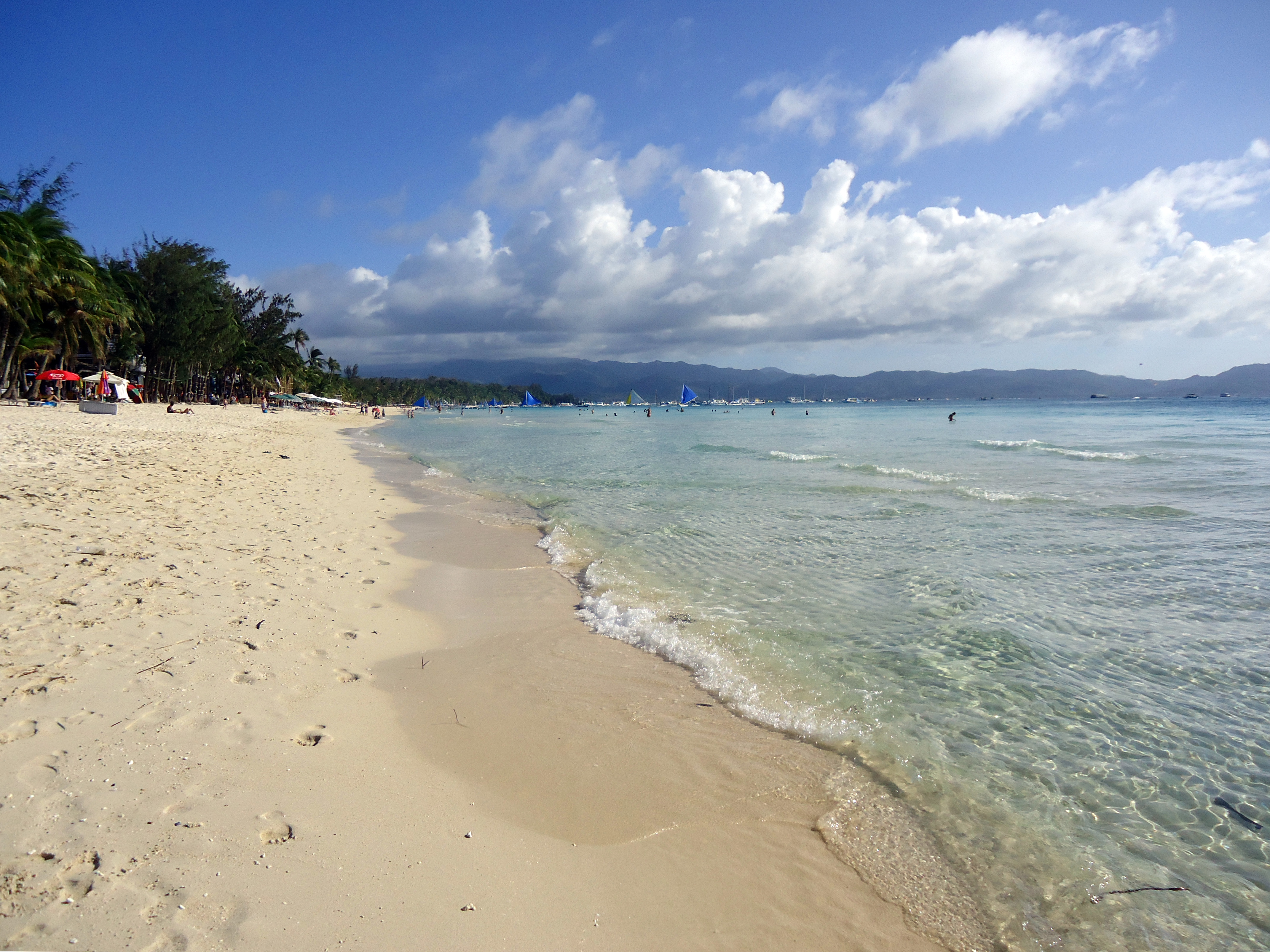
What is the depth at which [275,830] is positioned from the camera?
3111 millimetres

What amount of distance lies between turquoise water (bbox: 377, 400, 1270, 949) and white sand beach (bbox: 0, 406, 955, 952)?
71 cm

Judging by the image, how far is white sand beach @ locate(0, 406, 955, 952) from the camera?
269cm

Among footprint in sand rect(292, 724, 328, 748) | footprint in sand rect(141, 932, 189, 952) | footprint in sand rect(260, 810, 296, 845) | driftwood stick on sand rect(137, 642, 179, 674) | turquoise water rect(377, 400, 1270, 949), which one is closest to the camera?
footprint in sand rect(141, 932, 189, 952)

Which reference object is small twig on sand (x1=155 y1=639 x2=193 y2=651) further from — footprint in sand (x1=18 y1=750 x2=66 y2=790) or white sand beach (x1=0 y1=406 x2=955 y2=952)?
footprint in sand (x1=18 y1=750 x2=66 y2=790)

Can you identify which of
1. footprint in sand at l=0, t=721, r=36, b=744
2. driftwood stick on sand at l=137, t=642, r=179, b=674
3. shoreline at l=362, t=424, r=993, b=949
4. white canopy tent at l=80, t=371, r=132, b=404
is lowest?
shoreline at l=362, t=424, r=993, b=949

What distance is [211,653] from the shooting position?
495 centimetres

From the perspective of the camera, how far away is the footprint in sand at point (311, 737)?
3988mm

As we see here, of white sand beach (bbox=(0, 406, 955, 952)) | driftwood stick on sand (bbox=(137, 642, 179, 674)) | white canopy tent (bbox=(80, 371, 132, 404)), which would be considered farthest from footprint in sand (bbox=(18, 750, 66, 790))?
white canopy tent (bbox=(80, 371, 132, 404))

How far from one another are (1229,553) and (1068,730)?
8.14 metres

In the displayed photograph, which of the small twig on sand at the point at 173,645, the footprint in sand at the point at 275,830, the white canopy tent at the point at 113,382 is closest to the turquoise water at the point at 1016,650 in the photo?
the footprint in sand at the point at 275,830

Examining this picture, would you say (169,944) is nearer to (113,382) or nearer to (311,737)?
(311,737)

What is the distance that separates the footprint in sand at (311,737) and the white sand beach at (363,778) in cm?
3

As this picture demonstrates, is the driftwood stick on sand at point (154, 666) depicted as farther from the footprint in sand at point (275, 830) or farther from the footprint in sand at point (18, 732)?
the footprint in sand at point (275, 830)

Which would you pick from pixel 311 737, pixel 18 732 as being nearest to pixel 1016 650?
pixel 311 737
